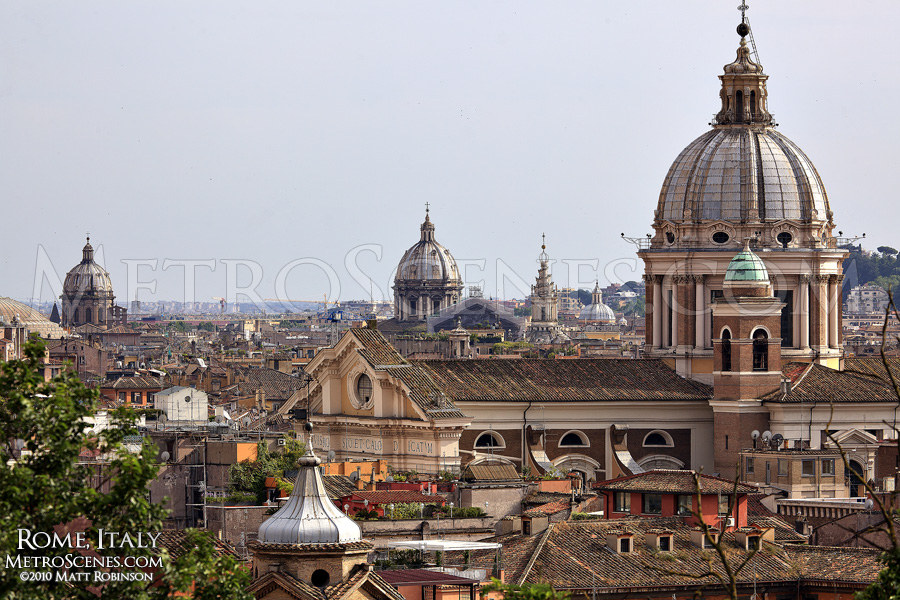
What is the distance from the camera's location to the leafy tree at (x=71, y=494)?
60.2ft

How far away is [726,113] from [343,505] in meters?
24.8

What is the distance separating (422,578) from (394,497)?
10.6m

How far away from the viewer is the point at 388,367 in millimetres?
50125

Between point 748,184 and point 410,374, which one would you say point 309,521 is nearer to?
point 410,374

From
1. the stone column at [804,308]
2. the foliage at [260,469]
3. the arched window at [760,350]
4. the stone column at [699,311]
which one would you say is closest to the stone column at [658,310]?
the stone column at [699,311]

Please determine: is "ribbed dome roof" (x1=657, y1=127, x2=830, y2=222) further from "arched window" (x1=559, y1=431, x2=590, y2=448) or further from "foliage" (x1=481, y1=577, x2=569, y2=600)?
"foliage" (x1=481, y1=577, x2=569, y2=600)

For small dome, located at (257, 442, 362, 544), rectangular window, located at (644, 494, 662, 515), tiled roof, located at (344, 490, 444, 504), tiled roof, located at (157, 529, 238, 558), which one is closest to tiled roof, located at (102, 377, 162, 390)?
tiled roof, located at (344, 490, 444, 504)

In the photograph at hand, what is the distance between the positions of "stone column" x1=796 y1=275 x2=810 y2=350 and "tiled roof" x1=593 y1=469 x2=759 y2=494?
17.8 metres

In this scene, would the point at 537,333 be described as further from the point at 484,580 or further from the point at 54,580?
the point at 54,580

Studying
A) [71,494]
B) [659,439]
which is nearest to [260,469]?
[659,439]

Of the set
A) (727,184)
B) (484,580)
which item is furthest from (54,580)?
(727,184)

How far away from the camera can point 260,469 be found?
42.9 meters

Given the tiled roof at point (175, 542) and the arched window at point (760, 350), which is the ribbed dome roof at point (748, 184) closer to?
the arched window at point (760, 350)

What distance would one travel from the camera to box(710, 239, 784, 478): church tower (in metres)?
52.3
